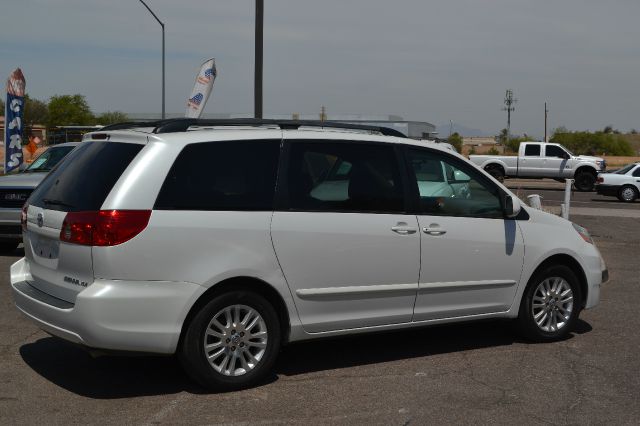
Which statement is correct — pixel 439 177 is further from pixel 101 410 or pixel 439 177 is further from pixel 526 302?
pixel 101 410

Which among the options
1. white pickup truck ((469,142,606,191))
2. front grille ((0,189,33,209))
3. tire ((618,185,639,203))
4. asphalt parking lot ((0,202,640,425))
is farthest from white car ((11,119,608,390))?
white pickup truck ((469,142,606,191))

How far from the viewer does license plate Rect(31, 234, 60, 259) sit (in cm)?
551

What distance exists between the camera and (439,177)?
22.1 feet

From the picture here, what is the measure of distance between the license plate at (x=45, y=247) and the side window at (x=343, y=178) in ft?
5.26

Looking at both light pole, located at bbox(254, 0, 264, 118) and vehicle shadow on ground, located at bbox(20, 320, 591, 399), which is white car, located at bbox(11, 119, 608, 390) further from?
light pole, located at bbox(254, 0, 264, 118)

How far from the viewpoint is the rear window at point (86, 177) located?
211 inches

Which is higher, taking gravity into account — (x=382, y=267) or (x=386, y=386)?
(x=382, y=267)

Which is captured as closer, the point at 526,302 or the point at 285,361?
the point at 285,361

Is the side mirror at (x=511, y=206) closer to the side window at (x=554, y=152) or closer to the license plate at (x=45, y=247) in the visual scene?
the license plate at (x=45, y=247)

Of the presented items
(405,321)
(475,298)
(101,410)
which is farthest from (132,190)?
(475,298)

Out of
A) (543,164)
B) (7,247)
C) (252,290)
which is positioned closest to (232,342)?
(252,290)

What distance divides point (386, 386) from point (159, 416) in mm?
1628

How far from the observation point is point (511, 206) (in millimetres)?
6750

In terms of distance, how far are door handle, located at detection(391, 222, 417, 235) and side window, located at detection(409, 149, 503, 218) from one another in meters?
0.20
